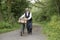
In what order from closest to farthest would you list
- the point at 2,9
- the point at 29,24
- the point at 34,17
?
the point at 29,24, the point at 2,9, the point at 34,17

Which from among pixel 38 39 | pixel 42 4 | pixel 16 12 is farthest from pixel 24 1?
pixel 38 39

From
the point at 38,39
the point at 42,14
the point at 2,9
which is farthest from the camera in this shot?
the point at 42,14

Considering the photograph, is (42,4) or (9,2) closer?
(9,2)

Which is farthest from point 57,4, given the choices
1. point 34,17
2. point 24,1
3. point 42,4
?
point 34,17

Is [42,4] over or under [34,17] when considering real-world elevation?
over

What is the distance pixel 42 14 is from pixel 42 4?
12.8 feet

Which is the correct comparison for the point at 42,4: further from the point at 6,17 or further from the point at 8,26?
the point at 8,26

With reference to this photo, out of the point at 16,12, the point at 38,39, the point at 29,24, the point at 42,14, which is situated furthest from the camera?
the point at 42,14

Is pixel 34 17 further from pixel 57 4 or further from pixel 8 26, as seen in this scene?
pixel 8 26

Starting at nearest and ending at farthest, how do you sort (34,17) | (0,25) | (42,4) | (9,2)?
(0,25) → (9,2) → (42,4) → (34,17)

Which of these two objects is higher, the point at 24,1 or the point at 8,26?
the point at 24,1

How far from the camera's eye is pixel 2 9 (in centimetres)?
2789

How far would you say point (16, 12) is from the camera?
30422mm

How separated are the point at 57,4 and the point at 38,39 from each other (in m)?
14.5
